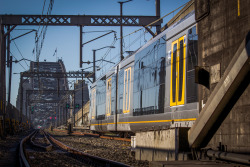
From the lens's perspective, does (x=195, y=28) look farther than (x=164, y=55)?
No

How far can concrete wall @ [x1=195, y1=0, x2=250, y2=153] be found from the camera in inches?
294

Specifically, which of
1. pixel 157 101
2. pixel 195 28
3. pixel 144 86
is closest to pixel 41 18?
pixel 144 86

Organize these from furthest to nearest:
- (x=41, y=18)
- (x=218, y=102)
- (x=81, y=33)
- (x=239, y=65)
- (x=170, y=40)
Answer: (x=81, y=33) < (x=41, y=18) < (x=170, y=40) < (x=218, y=102) < (x=239, y=65)

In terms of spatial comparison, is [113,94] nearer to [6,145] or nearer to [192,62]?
[6,145]

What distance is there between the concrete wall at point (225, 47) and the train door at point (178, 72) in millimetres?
1634

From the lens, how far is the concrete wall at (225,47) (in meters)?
7.46

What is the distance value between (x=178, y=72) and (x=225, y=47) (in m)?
3.31

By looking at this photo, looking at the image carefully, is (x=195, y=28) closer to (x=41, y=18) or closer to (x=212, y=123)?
(x=212, y=123)

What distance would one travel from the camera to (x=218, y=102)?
7926 mm

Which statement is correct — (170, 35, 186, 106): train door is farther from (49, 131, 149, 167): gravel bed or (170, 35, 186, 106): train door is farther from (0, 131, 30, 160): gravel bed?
(0, 131, 30, 160): gravel bed

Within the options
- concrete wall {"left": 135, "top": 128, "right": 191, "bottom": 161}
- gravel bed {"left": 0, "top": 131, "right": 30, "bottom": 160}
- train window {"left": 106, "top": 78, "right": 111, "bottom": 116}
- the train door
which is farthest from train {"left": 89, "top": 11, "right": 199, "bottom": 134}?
gravel bed {"left": 0, "top": 131, "right": 30, "bottom": 160}

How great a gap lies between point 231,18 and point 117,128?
503 inches

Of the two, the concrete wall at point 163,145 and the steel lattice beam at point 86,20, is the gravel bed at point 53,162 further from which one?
the steel lattice beam at point 86,20

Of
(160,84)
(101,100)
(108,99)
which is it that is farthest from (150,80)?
(101,100)
